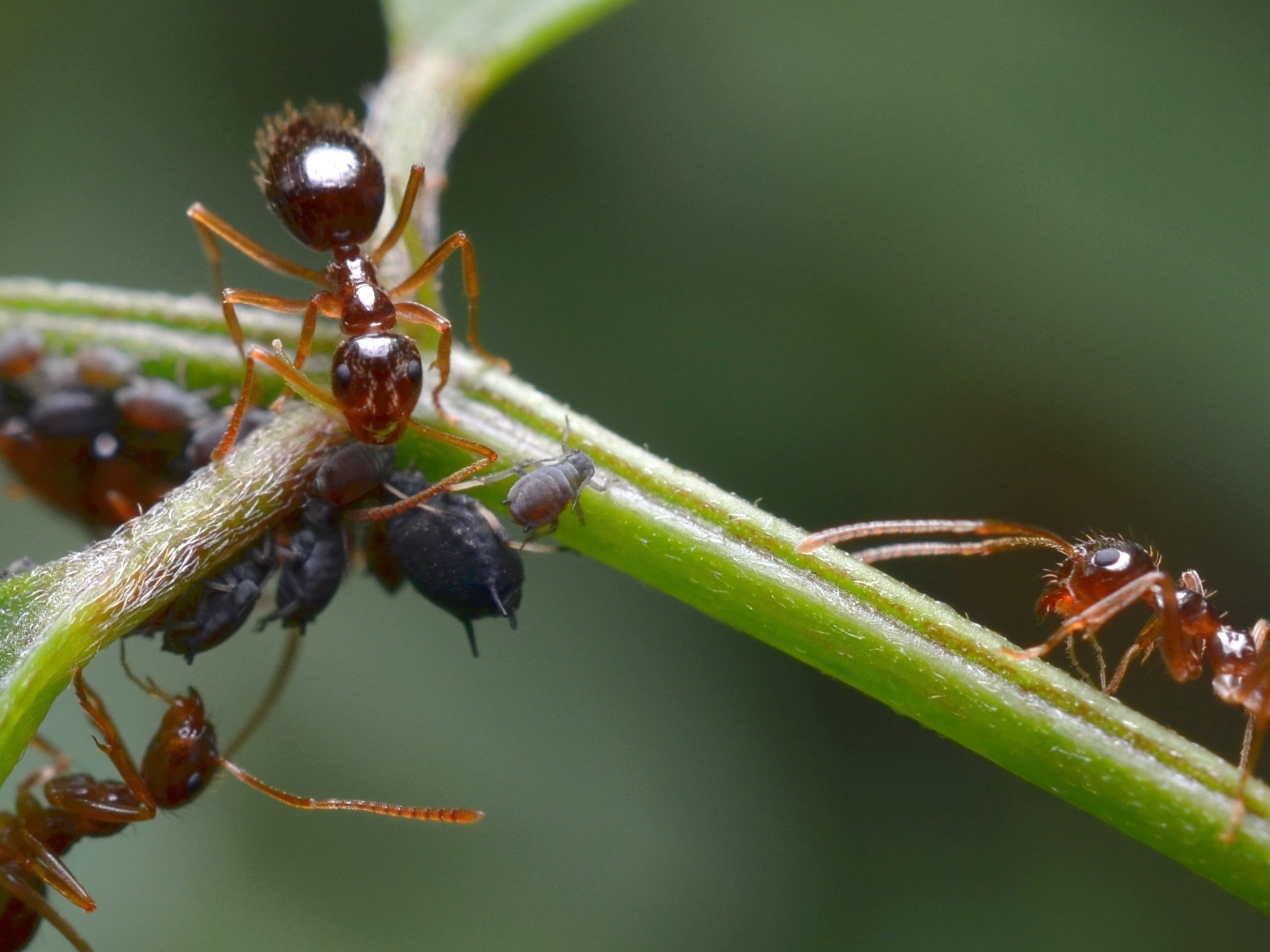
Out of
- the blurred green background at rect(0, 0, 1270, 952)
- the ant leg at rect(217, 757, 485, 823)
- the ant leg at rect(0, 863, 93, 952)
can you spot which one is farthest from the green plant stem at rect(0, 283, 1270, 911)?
the blurred green background at rect(0, 0, 1270, 952)

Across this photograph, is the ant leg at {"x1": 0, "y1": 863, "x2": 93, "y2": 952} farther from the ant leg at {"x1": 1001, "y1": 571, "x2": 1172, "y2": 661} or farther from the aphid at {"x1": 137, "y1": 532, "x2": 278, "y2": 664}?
the ant leg at {"x1": 1001, "y1": 571, "x2": 1172, "y2": 661}

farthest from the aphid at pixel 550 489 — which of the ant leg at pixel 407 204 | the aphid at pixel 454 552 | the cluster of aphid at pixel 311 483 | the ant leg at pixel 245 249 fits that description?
the ant leg at pixel 245 249

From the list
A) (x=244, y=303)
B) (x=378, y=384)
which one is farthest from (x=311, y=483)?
(x=244, y=303)

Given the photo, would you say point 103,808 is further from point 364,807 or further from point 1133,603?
point 1133,603

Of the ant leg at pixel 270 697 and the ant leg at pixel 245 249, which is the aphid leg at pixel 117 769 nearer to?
the ant leg at pixel 270 697

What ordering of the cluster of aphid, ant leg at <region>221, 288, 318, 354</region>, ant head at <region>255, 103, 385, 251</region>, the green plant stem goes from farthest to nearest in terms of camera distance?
1. ant head at <region>255, 103, 385, 251</region>
2. ant leg at <region>221, 288, 318, 354</region>
3. the cluster of aphid
4. the green plant stem

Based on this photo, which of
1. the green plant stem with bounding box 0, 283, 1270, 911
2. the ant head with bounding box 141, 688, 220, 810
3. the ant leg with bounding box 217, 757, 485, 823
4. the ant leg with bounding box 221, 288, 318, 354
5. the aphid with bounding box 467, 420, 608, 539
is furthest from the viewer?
the ant head with bounding box 141, 688, 220, 810
